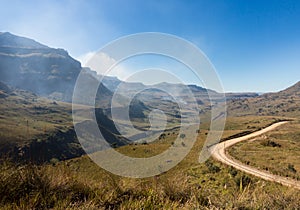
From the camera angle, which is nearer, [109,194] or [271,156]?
[109,194]

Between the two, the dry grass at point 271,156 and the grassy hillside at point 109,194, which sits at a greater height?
the grassy hillside at point 109,194

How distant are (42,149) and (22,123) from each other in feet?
583

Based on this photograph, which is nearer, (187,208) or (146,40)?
(187,208)

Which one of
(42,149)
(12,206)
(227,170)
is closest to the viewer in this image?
(12,206)

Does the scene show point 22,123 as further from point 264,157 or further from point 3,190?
point 3,190

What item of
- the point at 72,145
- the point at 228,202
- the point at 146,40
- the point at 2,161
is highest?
the point at 146,40

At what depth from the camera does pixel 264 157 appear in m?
40.8

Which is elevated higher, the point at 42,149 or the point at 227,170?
the point at 42,149

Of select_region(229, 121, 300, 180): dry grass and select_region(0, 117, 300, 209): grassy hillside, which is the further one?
select_region(229, 121, 300, 180): dry grass

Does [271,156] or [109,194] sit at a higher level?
[109,194]

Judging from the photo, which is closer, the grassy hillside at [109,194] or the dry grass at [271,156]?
the grassy hillside at [109,194]

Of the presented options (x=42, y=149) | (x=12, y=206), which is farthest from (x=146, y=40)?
(x=12, y=206)

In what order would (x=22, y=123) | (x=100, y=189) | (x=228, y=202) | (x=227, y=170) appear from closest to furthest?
(x=228, y=202) < (x=100, y=189) < (x=227, y=170) < (x=22, y=123)

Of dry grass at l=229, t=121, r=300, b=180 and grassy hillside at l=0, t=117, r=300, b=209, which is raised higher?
grassy hillside at l=0, t=117, r=300, b=209
